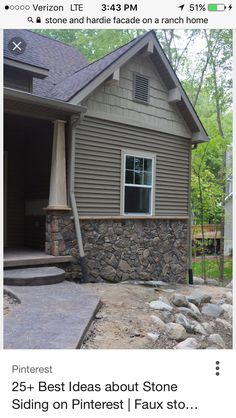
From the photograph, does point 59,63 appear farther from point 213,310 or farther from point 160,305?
point 213,310

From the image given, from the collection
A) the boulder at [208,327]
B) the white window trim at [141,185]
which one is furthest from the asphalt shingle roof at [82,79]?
the boulder at [208,327]

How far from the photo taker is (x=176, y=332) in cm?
331

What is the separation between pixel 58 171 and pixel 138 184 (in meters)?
1.87

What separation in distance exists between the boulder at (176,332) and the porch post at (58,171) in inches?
101

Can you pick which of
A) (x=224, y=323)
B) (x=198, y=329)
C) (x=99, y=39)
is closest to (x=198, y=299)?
(x=224, y=323)

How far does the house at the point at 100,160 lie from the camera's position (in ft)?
17.7

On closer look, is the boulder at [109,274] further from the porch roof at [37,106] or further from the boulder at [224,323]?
the porch roof at [37,106]

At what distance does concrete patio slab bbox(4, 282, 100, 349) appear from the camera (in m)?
2.54

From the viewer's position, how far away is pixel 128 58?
5992 millimetres

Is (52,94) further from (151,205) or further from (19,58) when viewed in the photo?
(151,205)

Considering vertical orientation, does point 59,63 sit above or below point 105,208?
above

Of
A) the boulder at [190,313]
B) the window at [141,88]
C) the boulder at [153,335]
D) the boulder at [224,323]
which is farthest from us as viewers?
the window at [141,88]

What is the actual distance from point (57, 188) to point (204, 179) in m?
5.85
